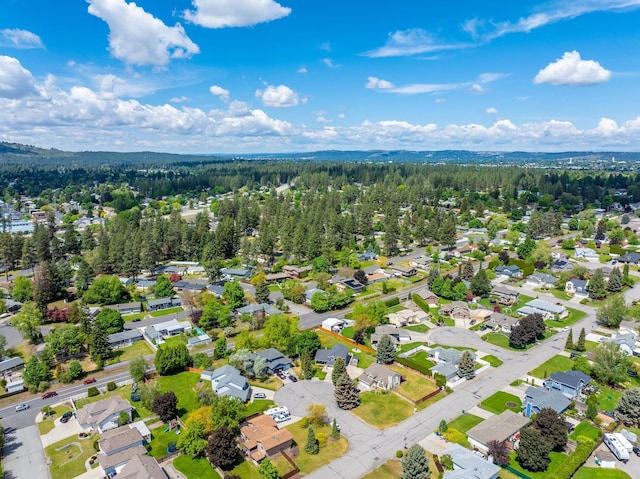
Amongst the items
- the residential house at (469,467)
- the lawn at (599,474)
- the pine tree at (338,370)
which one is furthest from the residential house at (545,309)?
the residential house at (469,467)

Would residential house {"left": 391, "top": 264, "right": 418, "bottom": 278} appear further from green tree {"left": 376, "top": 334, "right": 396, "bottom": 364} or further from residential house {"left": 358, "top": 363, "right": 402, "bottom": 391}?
residential house {"left": 358, "top": 363, "right": 402, "bottom": 391}

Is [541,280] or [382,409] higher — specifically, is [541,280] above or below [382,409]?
above

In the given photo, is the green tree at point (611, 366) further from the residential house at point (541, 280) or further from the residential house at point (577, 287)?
the residential house at point (541, 280)

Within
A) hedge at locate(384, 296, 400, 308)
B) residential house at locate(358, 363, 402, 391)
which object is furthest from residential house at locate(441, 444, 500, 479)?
hedge at locate(384, 296, 400, 308)

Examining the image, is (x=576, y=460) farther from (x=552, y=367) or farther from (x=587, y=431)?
(x=552, y=367)

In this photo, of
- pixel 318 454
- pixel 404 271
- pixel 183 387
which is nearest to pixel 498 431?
pixel 318 454

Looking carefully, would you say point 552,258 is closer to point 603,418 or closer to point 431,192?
point 603,418

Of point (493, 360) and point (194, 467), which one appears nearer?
point (194, 467)
